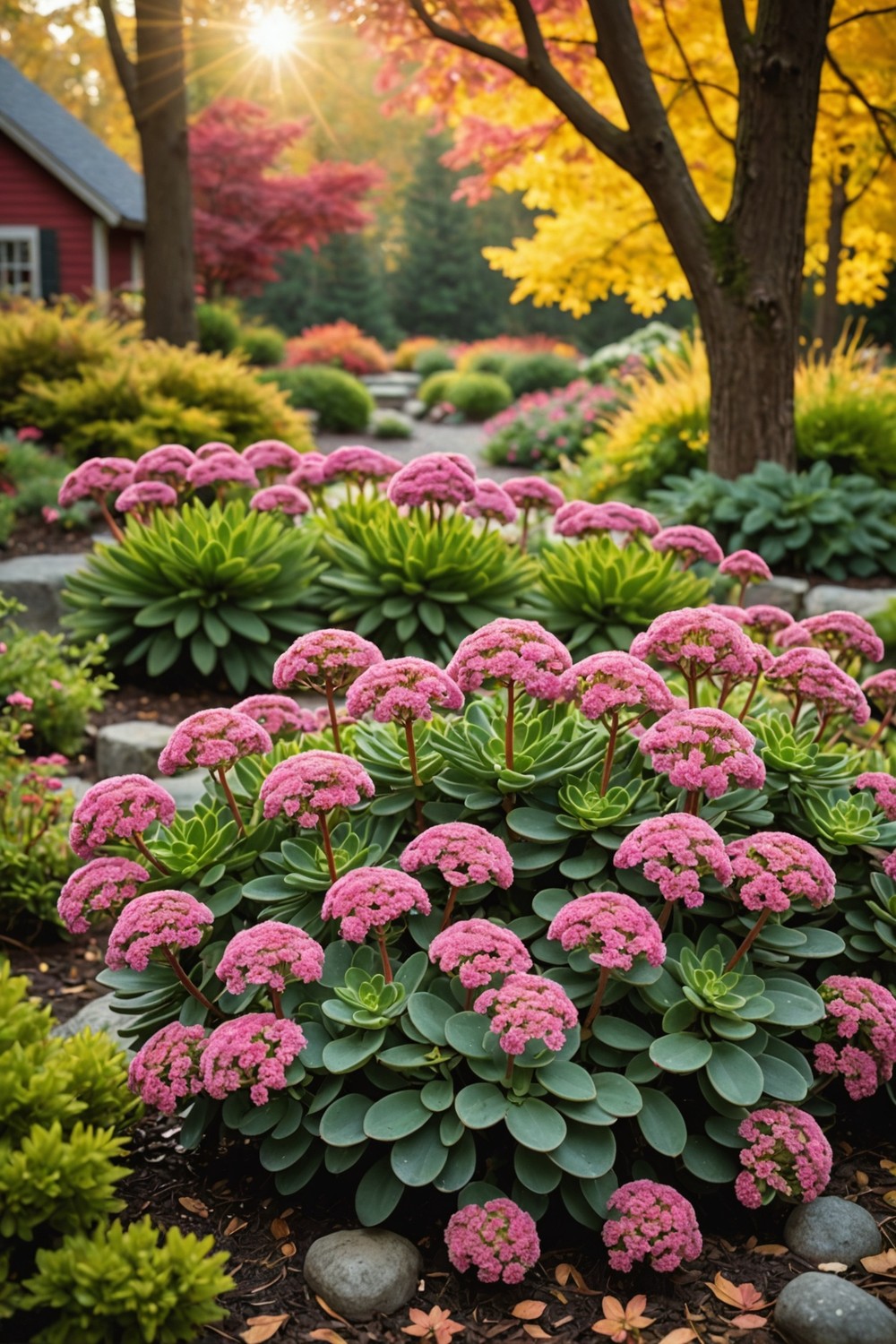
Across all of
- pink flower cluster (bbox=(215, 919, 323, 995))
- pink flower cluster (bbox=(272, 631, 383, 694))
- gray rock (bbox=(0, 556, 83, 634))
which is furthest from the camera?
gray rock (bbox=(0, 556, 83, 634))

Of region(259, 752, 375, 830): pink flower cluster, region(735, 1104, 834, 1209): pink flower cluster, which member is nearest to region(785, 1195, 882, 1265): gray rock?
region(735, 1104, 834, 1209): pink flower cluster

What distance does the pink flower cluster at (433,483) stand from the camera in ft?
15.3

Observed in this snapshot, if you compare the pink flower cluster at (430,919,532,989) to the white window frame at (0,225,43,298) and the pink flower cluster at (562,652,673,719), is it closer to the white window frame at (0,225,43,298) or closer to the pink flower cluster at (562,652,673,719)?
the pink flower cluster at (562,652,673,719)

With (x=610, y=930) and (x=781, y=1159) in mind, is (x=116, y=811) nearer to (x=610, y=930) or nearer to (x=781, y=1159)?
(x=610, y=930)

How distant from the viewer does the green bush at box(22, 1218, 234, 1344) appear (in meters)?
1.87

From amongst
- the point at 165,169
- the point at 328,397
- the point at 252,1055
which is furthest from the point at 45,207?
the point at 252,1055

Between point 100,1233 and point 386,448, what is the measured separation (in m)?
16.7

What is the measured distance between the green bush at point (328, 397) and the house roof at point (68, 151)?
4.09m

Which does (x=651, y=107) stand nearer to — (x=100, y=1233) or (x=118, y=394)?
(x=118, y=394)

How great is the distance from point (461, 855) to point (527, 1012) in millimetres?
349

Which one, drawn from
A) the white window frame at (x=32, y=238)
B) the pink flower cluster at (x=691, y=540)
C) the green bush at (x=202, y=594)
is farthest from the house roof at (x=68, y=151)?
the pink flower cluster at (x=691, y=540)

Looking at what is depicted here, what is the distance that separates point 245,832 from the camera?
2930mm

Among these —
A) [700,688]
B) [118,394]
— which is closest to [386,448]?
[118,394]

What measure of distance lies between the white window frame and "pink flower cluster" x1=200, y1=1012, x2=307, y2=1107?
20.0m
